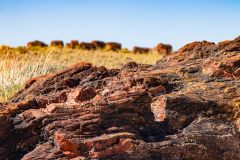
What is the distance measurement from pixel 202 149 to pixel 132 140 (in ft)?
3.39

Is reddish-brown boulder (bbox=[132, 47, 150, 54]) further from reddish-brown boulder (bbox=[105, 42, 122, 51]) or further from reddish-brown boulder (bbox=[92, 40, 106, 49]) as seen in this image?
reddish-brown boulder (bbox=[92, 40, 106, 49])

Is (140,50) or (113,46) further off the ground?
(113,46)

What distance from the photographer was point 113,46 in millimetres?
64812

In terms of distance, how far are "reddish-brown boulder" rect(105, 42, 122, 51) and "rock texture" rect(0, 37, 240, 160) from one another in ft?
176

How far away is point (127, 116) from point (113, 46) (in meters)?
57.1

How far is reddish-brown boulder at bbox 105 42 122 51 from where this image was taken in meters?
63.1

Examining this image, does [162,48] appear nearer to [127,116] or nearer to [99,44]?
[99,44]

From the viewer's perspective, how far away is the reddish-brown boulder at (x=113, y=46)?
63.1m

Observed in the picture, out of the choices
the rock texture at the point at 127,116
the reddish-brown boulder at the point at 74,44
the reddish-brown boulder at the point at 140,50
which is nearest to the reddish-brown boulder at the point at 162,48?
the reddish-brown boulder at the point at 140,50

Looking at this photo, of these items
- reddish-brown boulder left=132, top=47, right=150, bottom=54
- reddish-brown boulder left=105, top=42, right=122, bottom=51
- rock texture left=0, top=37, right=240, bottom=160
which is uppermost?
rock texture left=0, top=37, right=240, bottom=160

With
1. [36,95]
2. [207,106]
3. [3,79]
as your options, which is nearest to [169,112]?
[207,106]

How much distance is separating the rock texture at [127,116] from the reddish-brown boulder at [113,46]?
176 ft

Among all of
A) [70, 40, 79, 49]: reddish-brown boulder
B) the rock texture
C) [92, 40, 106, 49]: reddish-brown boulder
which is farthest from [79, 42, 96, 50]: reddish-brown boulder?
the rock texture

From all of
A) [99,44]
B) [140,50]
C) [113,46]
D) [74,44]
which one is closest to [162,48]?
[140,50]
